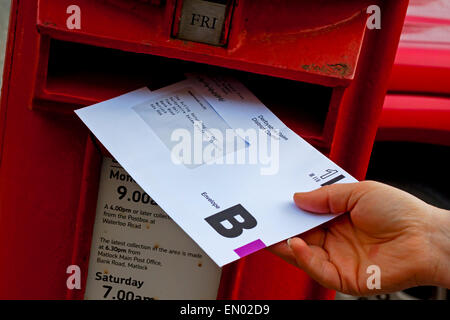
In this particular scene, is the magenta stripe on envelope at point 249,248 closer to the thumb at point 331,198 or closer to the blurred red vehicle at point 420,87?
the thumb at point 331,198

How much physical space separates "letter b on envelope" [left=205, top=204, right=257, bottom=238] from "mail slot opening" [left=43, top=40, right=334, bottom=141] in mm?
244

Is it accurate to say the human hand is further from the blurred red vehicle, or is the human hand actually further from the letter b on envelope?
the blurred red vehicle

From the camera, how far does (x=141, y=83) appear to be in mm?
1424

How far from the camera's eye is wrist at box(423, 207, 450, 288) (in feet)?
4.52

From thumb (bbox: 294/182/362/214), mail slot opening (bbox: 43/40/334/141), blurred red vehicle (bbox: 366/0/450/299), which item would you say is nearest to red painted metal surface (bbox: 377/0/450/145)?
blurred red vehicle (bbox: 366/0/450/299)

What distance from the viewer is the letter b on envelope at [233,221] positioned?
4.01ft

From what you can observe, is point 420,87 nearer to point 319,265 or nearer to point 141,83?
point 319,265

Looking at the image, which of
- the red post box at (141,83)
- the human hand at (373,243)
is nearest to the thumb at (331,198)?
the human hand at (373,243)

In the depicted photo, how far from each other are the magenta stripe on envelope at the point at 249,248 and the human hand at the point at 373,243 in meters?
0.09

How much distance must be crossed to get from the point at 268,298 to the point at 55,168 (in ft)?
2.19

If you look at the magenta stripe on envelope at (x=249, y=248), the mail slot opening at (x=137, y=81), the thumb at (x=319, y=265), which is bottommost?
the thumb at (x=319, y=265)

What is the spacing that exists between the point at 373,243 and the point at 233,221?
378 mm

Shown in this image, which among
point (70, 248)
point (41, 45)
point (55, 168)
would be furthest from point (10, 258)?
point (41, 45)

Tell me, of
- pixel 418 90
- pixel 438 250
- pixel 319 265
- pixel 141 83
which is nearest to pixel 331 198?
pixel 319 265
